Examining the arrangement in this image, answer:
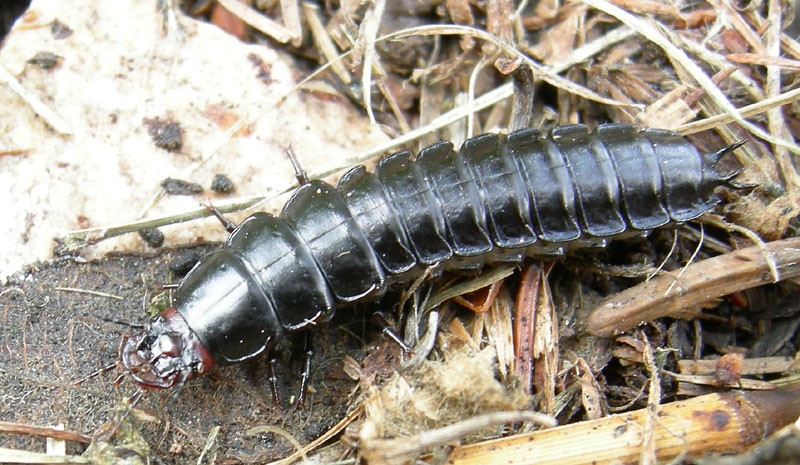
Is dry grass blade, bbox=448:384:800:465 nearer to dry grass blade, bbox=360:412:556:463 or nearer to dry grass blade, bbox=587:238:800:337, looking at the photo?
dry grass blade, bbox=360:412:556:463

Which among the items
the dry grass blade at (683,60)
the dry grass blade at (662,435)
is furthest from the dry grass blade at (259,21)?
the dry grass blade at (662,435)

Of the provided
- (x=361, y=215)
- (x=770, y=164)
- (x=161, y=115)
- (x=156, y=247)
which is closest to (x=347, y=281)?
(x=361, y=215)

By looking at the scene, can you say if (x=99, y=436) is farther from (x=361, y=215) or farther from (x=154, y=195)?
(x=361, y=215)

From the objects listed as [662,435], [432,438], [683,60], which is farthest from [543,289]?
[683,60]

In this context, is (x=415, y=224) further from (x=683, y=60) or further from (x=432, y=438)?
(x=683, y=60)

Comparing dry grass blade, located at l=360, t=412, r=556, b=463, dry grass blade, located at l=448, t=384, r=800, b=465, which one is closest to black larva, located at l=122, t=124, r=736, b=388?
dry grass blade, located at l=360, t=412, r=556, b=463
